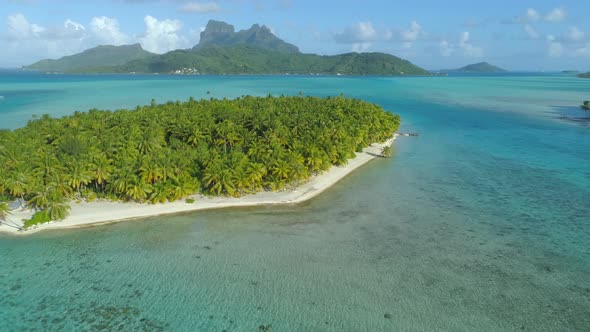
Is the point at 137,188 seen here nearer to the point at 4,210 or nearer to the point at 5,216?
the point at 4,210

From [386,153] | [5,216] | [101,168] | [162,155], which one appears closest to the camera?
[5,216]

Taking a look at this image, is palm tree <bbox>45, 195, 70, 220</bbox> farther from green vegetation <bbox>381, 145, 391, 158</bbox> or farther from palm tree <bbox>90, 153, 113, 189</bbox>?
green vegetation <bbox>381, 145, 391, 158</bbox>

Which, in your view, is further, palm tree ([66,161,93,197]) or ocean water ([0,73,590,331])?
palm tree ([66,161,93,197])

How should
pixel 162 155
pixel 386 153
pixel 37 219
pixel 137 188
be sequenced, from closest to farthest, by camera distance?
pixel 37 219
pixel 137 188
pixel 162 155
pixel 386 153

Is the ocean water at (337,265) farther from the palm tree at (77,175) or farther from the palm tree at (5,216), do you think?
the palm tree at (77,175)

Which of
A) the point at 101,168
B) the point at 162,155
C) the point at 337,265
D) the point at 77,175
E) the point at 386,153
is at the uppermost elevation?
the point at 162,155

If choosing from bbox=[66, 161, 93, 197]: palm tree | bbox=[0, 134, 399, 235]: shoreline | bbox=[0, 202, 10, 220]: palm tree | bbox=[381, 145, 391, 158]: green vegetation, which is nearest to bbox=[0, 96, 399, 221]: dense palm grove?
bbox=[66, 161, 93, 197]: palm tree

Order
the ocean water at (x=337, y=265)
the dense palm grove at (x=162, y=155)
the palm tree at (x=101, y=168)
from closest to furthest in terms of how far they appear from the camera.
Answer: the ocean water at (x=337, y=265) < the dense palm grove at (x=162, y=155) < the palm tree at (x=101, y=168)

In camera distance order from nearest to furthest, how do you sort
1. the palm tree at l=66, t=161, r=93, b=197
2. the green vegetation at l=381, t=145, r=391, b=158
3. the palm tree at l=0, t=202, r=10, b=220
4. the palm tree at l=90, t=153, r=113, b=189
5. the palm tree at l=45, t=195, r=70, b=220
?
the palm tree at l=0, t=202, r=10, b=220, the palm tree at l=45, t=195, r=70, b=220, the palm tree at l=66, t=161, r=93, b=197, the palm tree at l=90, t=153, r=113, b=189, the green vegetation at l=381, t=145, r=391, b=158

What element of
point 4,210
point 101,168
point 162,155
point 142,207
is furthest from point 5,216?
point 162,155

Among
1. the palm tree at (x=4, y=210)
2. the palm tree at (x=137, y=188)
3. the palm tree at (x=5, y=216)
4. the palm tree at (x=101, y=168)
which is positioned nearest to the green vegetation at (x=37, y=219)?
the palm tree at (x=5, y=216)
